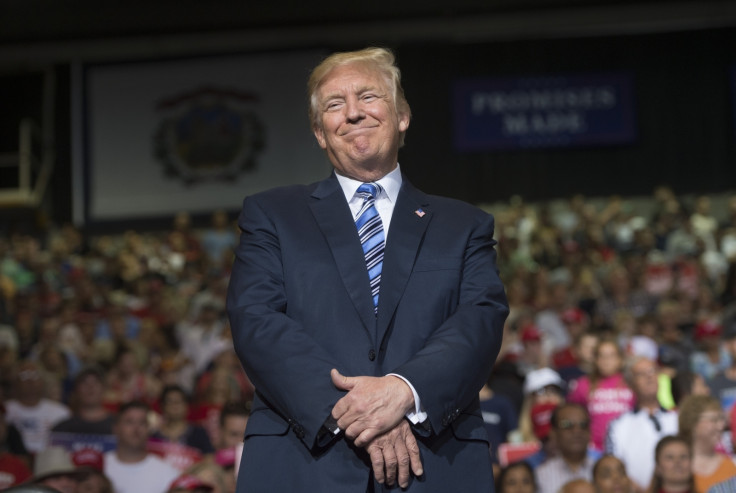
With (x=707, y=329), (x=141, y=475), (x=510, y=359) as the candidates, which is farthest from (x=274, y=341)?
(x=707, y=329)

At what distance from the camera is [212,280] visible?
1082 centimetres

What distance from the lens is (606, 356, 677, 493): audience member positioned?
5700mm

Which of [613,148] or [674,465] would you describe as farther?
[613,148]

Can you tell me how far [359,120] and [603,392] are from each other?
445 cm

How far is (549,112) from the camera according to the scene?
49.3 feet

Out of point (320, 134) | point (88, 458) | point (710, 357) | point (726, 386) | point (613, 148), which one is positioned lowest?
point (88, 458)

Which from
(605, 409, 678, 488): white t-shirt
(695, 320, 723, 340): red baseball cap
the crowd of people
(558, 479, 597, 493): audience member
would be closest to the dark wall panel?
the crowd of people

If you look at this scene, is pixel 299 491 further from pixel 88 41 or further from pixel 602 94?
pixel 88 41

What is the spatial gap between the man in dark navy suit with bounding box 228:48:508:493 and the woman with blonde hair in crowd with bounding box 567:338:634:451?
4.01 m

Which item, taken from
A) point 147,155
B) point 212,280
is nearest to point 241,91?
point 147,155

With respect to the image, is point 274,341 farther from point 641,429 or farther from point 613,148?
point 613,148

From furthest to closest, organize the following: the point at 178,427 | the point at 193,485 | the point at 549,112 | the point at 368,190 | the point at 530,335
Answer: the point at 549,112 → the point at 530,335 → the point at 178,427 → the point at 193,485 → the point at 368,190

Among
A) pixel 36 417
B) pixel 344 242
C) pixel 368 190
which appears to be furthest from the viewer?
pixel 36 417

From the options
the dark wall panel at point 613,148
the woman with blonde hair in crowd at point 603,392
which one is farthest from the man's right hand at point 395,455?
the dark wall panel at point 613,148
